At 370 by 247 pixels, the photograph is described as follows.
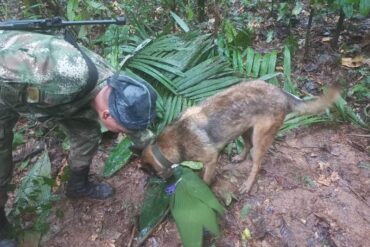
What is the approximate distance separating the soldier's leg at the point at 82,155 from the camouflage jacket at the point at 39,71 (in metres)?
0.74

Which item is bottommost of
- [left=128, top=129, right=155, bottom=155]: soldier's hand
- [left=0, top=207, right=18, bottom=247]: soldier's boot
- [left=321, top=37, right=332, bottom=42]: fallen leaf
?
[left=0, top=207, right=18, bottom=247]: soldier's boot

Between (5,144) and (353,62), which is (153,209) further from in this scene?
(353,62)

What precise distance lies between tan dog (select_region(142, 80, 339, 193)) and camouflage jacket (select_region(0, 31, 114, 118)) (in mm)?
1228

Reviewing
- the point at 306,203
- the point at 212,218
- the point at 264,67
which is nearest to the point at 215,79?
the point at 264,67

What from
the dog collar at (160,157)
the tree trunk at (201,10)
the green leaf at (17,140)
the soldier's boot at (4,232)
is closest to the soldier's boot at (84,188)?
the soldier's boot at (4,232)

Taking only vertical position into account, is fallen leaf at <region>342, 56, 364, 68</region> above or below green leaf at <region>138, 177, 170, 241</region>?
above

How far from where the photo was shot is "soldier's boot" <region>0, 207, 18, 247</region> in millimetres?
3688

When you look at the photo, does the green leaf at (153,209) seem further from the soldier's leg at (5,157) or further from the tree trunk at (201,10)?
the tree trunk at (201,10)

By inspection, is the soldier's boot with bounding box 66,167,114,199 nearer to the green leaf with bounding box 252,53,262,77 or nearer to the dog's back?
the dog's back

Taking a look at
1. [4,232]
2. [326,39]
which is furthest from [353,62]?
[4,232]

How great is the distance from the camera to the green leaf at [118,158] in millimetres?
4422

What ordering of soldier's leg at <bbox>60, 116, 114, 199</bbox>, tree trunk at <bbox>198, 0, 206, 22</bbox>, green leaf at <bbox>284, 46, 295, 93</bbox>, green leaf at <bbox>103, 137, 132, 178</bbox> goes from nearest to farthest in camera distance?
soldier's leg at <bbox>60, 116, 114, 199</bbox> → green leaf at <bbox>103, 137, 132, 178</bbox> → green leaf at <bbox>284, 46, 295, 93</bbox> → tree trunk at <bbox>198, 0, 206, 22</bbox>

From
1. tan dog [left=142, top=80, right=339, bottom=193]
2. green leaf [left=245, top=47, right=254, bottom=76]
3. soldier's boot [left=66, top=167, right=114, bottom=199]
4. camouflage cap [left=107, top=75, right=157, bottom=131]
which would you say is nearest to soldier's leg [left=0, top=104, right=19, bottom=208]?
soldier's boot [left=66, top=167, right=114, bottom=199]

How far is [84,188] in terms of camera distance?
413 cm
